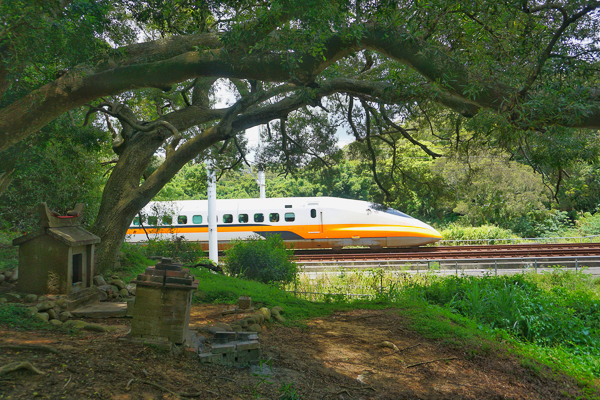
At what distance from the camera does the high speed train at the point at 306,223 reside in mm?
17891

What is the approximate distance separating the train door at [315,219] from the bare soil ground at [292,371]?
1222cm

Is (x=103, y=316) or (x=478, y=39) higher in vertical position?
(x=478, y=39)

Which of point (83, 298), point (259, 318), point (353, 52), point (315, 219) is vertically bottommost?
point (259, 318)

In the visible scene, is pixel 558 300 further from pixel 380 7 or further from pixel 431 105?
pixel 380 7

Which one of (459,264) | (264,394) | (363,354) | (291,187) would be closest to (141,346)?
(264,394)

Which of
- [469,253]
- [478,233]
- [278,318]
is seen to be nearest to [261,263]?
[278,318]

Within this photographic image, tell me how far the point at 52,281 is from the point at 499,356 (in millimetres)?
6714

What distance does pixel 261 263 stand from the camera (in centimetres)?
1143

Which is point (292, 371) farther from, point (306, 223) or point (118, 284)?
point (306, 223)

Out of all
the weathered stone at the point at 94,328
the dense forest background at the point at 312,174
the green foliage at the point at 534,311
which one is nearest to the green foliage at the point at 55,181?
the dense forest background at the point at 312,174

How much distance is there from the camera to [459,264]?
43.8ft

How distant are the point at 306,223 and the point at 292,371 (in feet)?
47.5

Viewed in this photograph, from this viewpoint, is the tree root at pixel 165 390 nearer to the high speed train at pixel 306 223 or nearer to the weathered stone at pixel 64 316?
the weathered stone at pixel 64 316

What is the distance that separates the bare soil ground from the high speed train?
1174cm
